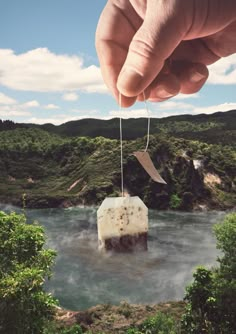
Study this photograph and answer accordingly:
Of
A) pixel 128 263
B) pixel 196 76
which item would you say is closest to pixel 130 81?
pixel 196 76

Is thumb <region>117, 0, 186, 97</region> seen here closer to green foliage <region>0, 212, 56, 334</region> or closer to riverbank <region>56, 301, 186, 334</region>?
green foliage <region>0, 212, 56, 334</region>

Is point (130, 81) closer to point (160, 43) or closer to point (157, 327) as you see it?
point (160, 43)

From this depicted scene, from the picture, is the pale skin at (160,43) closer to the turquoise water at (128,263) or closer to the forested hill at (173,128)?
the turquoise water at (128,263)

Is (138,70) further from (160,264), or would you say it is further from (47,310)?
(160,264)

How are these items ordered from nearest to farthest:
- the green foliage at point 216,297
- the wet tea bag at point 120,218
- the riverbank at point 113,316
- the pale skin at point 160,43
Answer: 1. the pale skin at point 160,43
2. the wet tea bag at point 120,218
3. the green foliage at point 216,297
4. the riverbank at point 113,316

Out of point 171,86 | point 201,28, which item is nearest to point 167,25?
point 201,28

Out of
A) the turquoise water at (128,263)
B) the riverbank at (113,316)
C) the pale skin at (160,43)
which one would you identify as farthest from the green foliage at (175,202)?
the pale skin at (160,43)
